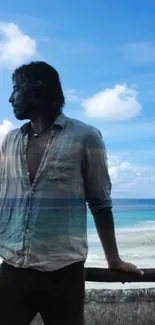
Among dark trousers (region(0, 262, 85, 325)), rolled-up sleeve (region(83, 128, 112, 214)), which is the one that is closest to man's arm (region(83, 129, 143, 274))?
rolled-up sleeve (region(83, 128, 112, 214))

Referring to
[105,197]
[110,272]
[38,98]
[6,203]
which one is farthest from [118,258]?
[38,98]

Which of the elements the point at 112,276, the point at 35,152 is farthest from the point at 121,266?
the point at 35,152

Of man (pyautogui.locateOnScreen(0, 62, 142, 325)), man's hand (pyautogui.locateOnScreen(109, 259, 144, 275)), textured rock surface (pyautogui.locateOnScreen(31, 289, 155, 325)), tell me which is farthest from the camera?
textured rock surface (pyautogui.locateOnScreen(31, 289, 155, 325))

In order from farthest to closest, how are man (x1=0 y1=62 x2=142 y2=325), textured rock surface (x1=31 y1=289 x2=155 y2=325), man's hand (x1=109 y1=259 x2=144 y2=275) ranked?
1. textured rock surface (x1=31 y1=289 x2=155 y2=325)
2. man's hand (x1=109 y1=259 x2=144 y2=275)
3. man (x1=0 y1=62 x2=142 y2=325)

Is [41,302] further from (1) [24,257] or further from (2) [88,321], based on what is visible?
(2) [88,321]

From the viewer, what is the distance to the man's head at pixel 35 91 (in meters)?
1.04

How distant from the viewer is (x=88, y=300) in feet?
4.49

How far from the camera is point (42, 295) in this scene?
97 cm

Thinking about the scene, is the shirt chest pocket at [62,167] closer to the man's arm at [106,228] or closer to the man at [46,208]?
the man at [46,208]

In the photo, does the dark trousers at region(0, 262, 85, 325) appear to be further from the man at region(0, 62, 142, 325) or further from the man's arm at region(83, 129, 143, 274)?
the man's arm at region(83, 129, 143, 274)

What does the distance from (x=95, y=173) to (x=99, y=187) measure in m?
0.03

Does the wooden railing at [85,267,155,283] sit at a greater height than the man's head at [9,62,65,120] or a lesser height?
lesser

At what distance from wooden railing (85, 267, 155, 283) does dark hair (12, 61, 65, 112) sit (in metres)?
0.43

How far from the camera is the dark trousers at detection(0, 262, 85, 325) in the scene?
96cm
